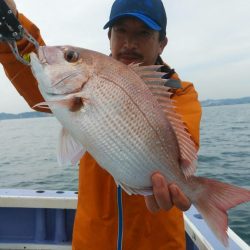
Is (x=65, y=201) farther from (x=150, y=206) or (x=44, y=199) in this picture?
(x=150, y=206)

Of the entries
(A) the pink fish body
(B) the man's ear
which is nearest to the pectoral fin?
(A) the pink fish body

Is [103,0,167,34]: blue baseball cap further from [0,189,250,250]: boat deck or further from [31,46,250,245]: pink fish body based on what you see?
[0,189,250,250]: boat deck

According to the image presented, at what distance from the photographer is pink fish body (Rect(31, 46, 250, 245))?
161 centimetres

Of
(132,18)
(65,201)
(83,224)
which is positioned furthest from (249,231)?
(132,18)

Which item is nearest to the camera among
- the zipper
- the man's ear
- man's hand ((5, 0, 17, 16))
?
man's hand ((5, 0, 17, 16))

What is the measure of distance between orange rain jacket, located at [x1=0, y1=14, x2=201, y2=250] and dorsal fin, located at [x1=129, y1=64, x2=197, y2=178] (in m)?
0.37

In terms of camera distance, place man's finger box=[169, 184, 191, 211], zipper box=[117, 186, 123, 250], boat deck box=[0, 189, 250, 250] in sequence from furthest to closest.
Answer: boat deck box=[0, 189, 250, 250], zipper box=[117, 186, 123, 250], man's finger box=[169, 184, 191, 211]

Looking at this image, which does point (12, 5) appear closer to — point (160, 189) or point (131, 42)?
A: point (131, 42)

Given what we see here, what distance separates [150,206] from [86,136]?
56 cm

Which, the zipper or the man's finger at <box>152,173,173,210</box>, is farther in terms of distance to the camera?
the zipper

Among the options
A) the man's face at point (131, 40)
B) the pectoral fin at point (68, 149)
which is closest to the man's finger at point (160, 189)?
the pectoral fin at point (68, 149)

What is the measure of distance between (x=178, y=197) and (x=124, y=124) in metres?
0.48

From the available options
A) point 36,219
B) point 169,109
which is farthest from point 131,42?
point 36,219

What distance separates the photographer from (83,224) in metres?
2.31
